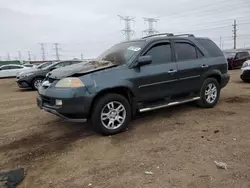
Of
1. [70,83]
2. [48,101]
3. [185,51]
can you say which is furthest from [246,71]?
[48,101]

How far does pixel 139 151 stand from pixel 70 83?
5.26 feet

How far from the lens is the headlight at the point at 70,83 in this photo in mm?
4074

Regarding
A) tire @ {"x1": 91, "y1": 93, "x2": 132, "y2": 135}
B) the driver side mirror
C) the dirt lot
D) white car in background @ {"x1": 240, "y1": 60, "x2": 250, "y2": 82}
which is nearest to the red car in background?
white car in background @ {"x1": 240, "y1": 60, "x2": 250, "y2": 82}

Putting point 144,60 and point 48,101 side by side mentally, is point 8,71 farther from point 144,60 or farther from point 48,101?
point 144,60

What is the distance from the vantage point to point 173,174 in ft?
9.71

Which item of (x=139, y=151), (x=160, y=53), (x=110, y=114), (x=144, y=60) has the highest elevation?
(x=160, y=53)

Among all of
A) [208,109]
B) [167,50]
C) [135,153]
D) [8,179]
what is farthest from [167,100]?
[8,179]

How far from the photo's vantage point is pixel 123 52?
16.4 feet

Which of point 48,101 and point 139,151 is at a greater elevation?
point 48,101

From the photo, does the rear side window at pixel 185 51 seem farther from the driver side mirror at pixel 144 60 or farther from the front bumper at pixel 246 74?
the front bumper at pixel 246 74

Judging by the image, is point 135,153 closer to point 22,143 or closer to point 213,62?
point 22,143

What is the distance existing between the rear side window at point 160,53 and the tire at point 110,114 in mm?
1127

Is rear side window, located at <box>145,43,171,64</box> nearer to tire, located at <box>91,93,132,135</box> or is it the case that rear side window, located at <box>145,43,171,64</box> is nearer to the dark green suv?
the dark green suv

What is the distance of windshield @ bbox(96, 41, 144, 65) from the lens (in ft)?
15.5
